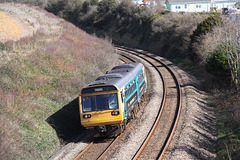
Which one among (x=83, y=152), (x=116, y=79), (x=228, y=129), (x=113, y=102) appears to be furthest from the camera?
(x=116, y=79)

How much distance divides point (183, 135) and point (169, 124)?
179 cm

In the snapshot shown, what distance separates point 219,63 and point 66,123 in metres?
12.2

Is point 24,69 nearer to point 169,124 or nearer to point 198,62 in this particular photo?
point 169,124

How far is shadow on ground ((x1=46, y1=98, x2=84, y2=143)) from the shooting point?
14720mm

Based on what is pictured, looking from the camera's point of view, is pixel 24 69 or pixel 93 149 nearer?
pixel 93 149

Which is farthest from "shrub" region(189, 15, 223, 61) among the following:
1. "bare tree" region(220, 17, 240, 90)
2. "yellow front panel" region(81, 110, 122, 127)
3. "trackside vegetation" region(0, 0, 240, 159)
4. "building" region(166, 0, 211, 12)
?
"building" region(166, 0, 211, 12)

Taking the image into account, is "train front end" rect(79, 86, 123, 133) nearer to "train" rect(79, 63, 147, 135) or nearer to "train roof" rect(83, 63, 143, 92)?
"train" rect(79, 63, 147, 135)

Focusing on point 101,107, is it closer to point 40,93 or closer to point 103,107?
point 103,107

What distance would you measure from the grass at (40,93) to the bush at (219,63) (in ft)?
30.2

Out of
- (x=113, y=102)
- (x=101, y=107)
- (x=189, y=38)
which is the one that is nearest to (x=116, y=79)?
(x=113, y=102)

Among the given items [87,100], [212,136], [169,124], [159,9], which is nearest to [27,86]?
[87,100]

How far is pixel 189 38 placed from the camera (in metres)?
32.6

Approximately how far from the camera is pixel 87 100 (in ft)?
43.4

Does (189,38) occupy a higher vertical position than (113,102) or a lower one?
higher
